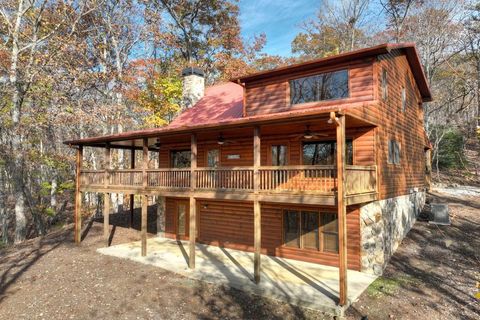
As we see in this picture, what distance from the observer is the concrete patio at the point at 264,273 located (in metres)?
8.48

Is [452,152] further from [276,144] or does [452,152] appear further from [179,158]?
[179,158]

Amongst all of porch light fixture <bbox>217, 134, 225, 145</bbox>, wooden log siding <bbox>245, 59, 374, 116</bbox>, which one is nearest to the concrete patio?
porch light fixture <bbox>217, 134, 225, 145</bbox>

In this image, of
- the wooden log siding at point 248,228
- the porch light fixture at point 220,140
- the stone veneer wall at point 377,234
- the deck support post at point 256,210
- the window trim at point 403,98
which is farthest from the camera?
the window trim at point 403,98

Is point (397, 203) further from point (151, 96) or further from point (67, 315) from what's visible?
point (151, 96)

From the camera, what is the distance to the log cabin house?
9461 mm

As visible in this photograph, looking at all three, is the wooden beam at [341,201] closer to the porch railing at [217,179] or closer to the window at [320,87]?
the porch railing at [217,179]

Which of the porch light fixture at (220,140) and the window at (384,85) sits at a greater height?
the window at (384,85)

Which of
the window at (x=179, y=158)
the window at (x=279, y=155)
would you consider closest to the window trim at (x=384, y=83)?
the window at (x=279, y=155)

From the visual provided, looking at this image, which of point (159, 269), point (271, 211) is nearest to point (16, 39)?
point (159, 269)

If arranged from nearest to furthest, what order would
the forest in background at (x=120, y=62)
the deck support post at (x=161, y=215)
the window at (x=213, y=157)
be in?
the window at (x=213, y=157) < the deck support post at (x=161, y=215) < the forest in background at (x=120, y=62)

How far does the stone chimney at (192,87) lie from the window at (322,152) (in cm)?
1036

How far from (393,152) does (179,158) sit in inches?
402

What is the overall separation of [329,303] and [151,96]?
73.4 feet

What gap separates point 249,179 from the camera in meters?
11.9
